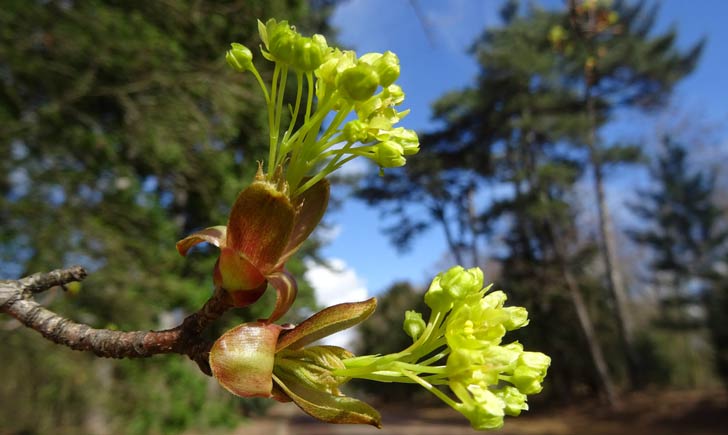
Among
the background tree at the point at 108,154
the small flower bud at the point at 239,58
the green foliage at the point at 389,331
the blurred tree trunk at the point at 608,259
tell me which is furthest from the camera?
the green foliage at the point at 389,331

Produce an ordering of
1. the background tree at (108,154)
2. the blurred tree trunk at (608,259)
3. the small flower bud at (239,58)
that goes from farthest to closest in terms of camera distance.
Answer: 1. the blurred tree trunk at (608,259)
2. the background tree at (108,154)
3. the small flower bud at (239,58)

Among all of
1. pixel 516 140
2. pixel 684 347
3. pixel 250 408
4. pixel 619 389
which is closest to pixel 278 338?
pixel 250 408

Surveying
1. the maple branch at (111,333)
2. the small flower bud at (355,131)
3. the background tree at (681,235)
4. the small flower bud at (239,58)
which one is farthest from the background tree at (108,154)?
the background tree at (681,235)

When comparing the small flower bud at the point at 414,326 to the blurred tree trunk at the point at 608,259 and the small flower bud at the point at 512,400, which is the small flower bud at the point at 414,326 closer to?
the small flower bud at the point at 512,400

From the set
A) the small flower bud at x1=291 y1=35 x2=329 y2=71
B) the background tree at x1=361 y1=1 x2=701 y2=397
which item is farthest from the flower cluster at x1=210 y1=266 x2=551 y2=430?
the background tree at x1=361 y1=1 x2=701 y2=397

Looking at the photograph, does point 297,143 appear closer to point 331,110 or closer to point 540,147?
point 331,110
